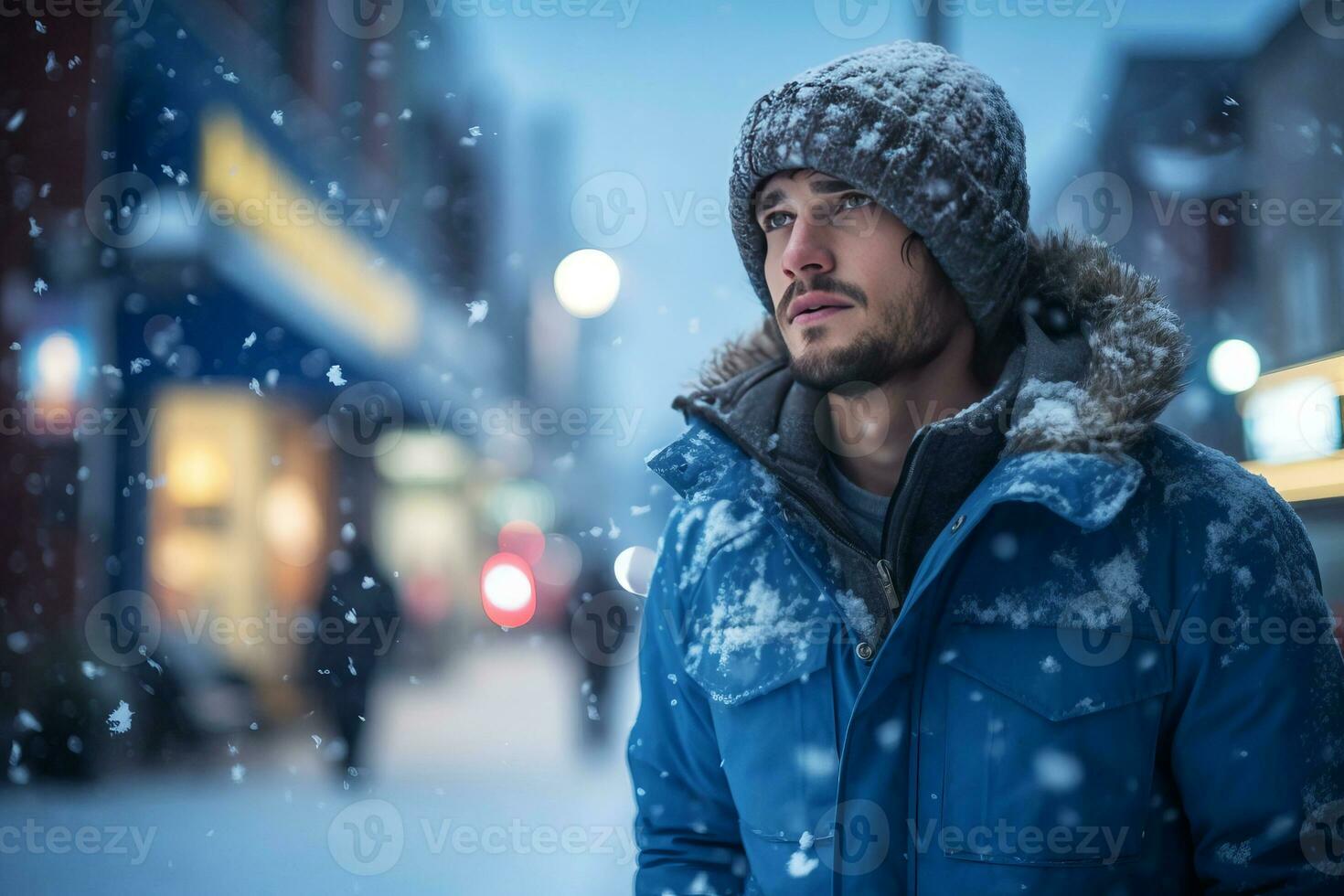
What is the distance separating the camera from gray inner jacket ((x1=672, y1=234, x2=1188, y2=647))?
166 cm

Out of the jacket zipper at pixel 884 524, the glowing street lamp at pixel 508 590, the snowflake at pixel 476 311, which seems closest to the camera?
the jacket zipper at pixel 884 524

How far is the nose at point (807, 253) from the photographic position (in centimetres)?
196

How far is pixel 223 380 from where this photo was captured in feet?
26.3

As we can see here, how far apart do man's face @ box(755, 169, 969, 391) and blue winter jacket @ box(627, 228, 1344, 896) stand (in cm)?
23

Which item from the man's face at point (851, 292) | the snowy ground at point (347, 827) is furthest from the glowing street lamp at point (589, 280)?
the man's face at point (851, 292)

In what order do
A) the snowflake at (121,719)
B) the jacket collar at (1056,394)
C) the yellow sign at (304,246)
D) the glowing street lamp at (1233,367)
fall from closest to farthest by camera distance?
the jacket collar at (1056,394) → the glowing street lamp at (1233,367) → the snowflake at (121,719) → the yellow sign at (304,246)

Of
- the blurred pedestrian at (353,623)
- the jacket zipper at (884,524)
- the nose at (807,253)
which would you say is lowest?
the blurred pedestrian at (353,623)

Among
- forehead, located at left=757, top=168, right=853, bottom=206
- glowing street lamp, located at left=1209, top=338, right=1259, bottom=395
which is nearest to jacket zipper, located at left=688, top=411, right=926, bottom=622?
forehead, located at left=757, top=168, right=853, bottom=206

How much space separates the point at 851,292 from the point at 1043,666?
0.84 metres

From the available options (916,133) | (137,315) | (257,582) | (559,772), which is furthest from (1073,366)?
(257,582)

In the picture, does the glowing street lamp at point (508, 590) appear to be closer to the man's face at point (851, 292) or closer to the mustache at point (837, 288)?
the man's face at point (851, 292)

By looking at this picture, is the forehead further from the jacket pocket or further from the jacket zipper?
the jacket pocket

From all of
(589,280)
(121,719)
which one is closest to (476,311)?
(589,280)

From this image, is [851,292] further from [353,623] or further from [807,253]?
[353,623]
